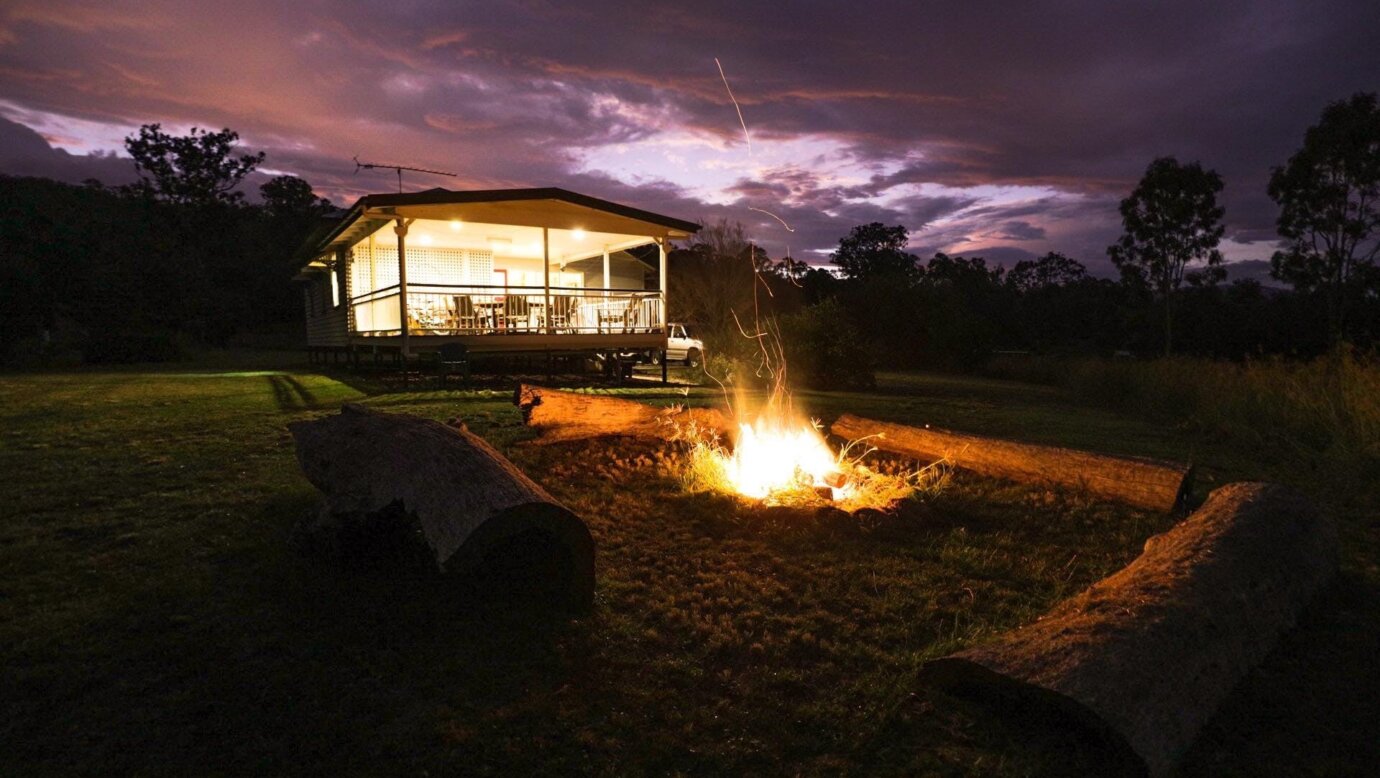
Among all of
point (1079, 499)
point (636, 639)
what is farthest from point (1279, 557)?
point (636, 639)

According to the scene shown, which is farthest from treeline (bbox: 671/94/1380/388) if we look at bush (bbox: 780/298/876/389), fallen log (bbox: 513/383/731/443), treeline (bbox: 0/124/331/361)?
treeline (bbox: 0/124/331/361)

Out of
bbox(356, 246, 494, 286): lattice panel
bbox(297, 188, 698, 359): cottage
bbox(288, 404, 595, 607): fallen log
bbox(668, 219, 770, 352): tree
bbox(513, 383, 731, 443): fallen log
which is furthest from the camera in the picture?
bbox(668, 219, 770, 352): tree

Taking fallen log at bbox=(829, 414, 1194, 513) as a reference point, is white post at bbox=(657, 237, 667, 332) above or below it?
above

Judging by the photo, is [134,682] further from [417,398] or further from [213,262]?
[213,262]

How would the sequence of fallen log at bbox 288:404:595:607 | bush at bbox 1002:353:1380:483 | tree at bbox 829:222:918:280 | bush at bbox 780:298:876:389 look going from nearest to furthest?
1. fallen log at bbox 288:404:595:607
2. bush at bbox 1002:353:1380:483
3. bush at bbox 780:298:876:389
4. tree at bbox 829:222:918:280

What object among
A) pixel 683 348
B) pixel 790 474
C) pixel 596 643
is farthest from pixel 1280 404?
pixel 683 348

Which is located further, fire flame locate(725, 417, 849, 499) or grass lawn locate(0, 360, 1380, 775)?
fire flame locate(725, 417, 849, 499)

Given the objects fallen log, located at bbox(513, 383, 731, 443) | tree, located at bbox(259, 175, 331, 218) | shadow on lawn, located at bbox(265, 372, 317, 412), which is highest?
tree, located at bbox(259, 175, 331, 218)

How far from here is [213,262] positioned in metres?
50.6

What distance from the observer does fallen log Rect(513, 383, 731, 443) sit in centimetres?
751

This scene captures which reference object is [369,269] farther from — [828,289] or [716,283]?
[828,289]

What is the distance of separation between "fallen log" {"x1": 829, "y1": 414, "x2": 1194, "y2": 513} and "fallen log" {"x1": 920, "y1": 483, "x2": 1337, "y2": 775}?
1.73 metres

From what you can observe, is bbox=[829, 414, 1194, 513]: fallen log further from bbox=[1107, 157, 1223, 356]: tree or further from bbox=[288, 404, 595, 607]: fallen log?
bbox=[1107, 157, 1223, 356]: tree

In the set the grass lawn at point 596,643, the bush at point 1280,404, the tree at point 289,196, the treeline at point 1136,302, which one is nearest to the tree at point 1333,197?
the treeline at point 1136,302
